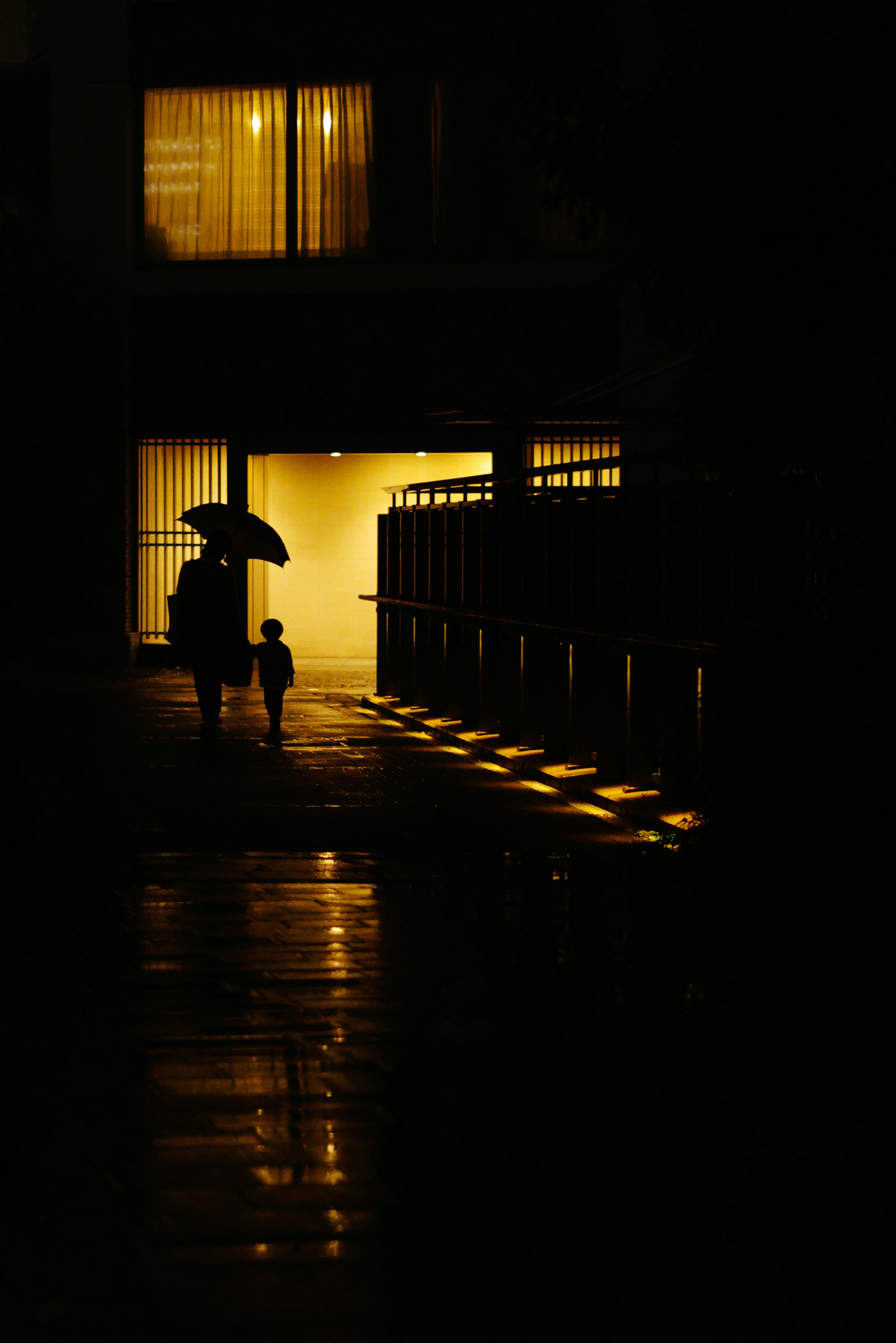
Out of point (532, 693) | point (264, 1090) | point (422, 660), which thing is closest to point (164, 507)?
Answer: point (422, 660)

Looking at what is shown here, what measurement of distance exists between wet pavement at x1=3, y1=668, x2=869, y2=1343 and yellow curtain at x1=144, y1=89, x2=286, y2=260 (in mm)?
16104

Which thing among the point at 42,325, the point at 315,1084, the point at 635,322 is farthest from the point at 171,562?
the point at 315,1084

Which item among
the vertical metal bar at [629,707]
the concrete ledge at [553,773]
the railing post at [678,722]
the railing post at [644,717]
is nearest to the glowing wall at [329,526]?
the concrete ledge at [553,773]

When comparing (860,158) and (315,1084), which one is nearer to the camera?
(315,1084)

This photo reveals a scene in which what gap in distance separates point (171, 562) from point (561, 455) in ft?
17.9

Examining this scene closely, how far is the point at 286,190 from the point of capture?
24766 mm

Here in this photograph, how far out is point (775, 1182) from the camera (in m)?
4.76

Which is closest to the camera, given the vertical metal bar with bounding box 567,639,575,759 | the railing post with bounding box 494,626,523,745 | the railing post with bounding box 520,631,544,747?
the vertical metal bar with bounding box 567,639,575,759

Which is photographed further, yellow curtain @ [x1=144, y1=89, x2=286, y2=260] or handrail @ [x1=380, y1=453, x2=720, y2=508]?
yellow curtain @ [x1=144, y1=89, x2=286, y2=260]

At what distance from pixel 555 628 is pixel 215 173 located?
44.2 feet

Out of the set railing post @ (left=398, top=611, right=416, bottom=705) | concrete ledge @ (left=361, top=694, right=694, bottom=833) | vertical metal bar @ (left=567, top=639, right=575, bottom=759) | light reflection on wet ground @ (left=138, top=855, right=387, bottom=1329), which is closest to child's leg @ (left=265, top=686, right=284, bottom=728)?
concrete ledge @ (left=361, top=694, right=694, bottom=833)

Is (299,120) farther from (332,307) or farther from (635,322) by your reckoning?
(635,322)

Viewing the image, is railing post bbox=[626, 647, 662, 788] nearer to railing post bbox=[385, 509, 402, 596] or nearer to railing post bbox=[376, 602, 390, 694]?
railing post bbox=[385, 509, 402, 596]

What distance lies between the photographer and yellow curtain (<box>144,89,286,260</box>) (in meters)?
24.8
